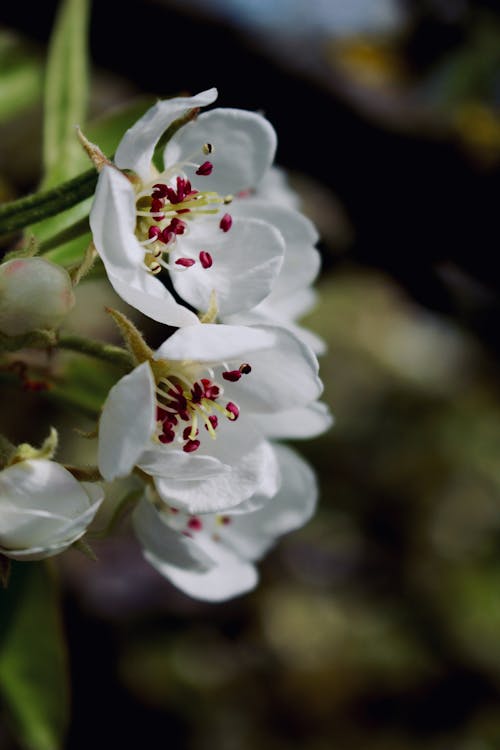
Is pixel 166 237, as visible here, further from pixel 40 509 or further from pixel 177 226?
pixel 40 509

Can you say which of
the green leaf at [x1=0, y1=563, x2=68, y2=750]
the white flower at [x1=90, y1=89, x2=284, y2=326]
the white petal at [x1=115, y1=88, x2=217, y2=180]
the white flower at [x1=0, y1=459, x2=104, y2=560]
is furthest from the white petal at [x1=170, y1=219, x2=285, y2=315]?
the green leaf at [x1=0, y1=563, x2=68, y2=750]

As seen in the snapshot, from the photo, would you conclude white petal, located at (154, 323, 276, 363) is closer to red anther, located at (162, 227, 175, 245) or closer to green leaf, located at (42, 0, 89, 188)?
red anther, located at (162, 227, 175, 245)

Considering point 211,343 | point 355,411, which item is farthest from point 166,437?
point 355,411

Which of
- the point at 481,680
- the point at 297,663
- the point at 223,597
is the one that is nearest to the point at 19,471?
the point at 223,597

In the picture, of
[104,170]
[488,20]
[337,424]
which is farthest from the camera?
[337,424]

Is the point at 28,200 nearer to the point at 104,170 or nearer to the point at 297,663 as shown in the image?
the point at 104,170
